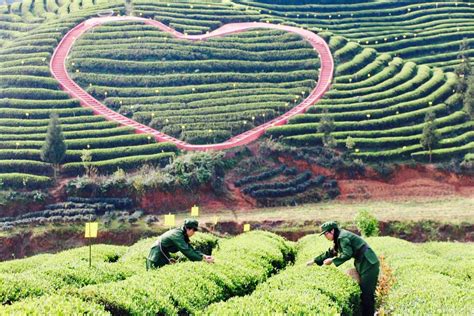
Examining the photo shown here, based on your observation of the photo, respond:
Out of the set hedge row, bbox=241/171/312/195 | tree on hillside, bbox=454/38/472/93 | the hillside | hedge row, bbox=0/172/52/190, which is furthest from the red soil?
hedge row, bbox=0/172/52/190

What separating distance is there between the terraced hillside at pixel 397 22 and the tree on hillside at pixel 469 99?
11109 millimetres

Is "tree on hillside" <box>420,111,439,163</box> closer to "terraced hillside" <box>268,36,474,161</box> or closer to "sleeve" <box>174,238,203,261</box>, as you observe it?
"terraced hillside" <box>268,36,474,161</box>

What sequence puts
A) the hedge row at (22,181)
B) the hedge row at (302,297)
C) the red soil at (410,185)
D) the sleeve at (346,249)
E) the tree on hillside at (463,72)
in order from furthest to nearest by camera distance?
the tree on hillside at (463,72)
the red soil at (410,185)
the hedge row at (22,181)
the sleeve at (346,249)
the hedge row at (302,297)

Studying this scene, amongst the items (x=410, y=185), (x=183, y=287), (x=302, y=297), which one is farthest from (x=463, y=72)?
(x=302, y=297)

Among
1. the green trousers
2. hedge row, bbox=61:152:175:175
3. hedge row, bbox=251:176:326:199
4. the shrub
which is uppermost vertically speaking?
the green trousers

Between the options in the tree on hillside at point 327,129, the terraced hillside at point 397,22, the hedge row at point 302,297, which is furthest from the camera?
the terraced hillside at point 397,22

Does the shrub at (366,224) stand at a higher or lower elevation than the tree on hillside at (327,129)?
lower

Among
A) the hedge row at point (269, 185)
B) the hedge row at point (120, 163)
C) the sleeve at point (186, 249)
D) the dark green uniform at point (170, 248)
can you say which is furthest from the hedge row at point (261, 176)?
the sleeve at point (186, 249)

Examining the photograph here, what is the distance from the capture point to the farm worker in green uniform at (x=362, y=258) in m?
12.3

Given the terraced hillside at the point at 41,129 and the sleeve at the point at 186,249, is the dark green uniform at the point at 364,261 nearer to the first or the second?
the sleeve at the point at 186,249

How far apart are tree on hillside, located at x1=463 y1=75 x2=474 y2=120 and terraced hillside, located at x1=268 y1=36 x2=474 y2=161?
2.98 ft

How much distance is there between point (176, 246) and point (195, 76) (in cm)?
4379

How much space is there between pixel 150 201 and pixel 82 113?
46.3 ft

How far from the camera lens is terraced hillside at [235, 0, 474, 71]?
214 feet
